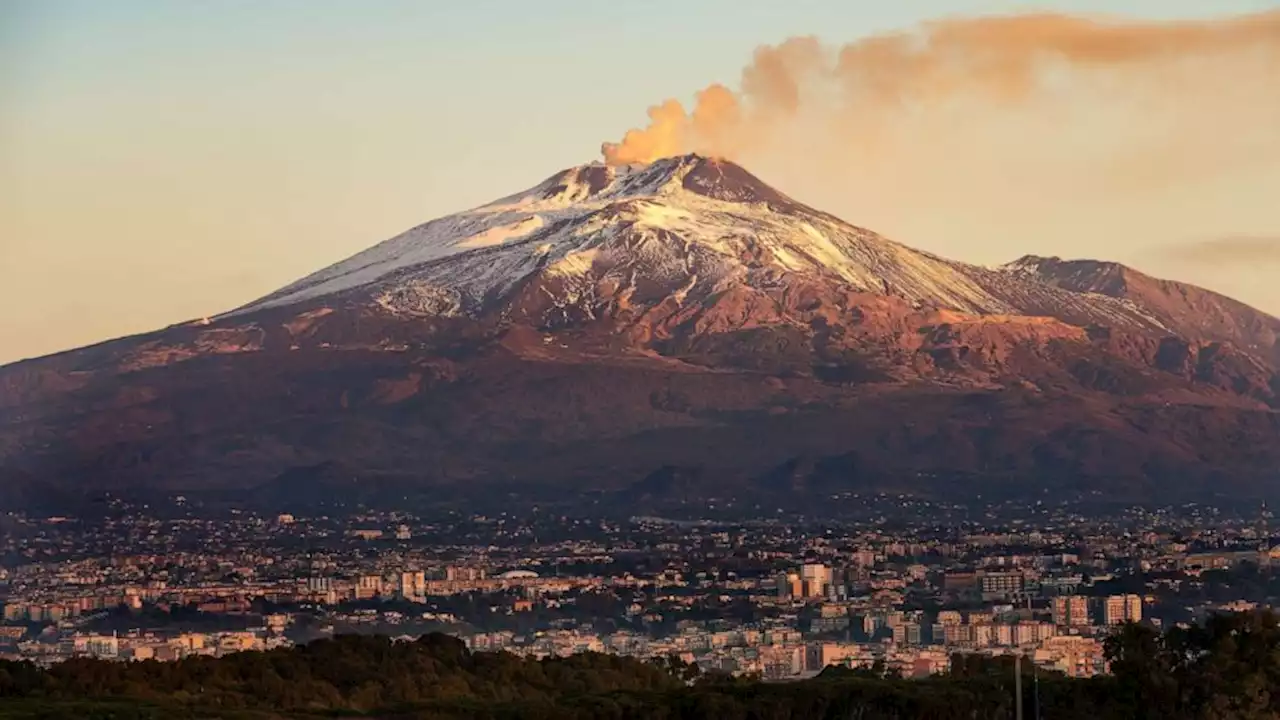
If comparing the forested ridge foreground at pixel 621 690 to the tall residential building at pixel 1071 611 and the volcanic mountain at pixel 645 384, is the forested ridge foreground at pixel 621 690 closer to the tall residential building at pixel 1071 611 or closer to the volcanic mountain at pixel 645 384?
the tall residential building at pixel 1071 611

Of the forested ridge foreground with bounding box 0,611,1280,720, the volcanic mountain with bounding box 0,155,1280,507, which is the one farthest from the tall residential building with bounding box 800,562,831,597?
the forested ridge foreground with bounding box 0,611,1280,720

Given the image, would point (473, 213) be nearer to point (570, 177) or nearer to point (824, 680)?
point (570, 177)

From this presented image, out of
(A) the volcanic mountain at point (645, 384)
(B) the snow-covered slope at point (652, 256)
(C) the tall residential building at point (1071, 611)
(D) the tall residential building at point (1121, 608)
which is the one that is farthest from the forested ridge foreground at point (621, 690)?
(B) the snow-covered slope at point (652, 256)

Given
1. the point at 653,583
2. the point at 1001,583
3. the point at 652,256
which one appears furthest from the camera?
the point at 652,256

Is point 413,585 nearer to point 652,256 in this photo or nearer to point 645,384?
point 645,384

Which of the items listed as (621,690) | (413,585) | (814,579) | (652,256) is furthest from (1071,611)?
(652,256)

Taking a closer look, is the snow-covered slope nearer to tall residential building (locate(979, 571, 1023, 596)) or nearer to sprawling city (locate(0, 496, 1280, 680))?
sprawling city (locate(0, 496, 1280, 680))
